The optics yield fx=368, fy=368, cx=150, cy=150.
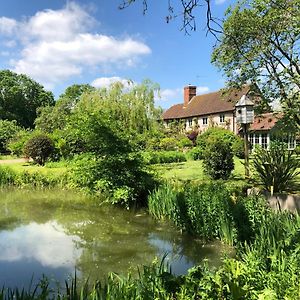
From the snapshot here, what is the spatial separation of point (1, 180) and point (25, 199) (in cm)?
362

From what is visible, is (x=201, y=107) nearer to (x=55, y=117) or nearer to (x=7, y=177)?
(x=55, y=117)

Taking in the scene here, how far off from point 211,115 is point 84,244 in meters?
34.5

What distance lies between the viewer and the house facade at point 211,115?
1406 inches

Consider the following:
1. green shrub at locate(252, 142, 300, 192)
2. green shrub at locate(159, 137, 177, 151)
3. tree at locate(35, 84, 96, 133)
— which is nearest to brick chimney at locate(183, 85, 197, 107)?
tree at locate(35, 84, 96, 133)

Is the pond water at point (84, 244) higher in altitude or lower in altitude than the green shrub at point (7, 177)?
lower

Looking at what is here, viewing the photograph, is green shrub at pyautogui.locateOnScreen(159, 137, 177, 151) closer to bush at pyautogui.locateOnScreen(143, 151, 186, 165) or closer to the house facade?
bush at pyautogui.locateOnScreen(143, 151, 186, 165)

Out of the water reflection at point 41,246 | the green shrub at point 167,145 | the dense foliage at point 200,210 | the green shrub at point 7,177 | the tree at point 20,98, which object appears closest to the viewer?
the water reflection at point 41,246

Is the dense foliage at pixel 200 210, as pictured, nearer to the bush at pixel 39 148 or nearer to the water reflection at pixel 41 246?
the water reflection at pixel 41 246

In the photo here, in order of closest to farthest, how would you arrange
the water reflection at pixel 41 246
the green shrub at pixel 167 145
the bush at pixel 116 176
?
the water reflection at pixel 41 246
the bush at pixel 116 176
the green shrub at pixel 167 145

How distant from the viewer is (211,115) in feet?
136

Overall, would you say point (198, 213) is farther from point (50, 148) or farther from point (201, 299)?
point (50, 148)

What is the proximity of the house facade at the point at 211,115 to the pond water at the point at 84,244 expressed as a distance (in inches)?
993

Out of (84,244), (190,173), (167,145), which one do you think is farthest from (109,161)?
(167,145)

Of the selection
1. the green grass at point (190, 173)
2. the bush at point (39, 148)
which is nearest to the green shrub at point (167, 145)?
the bush at point (39, 148)
